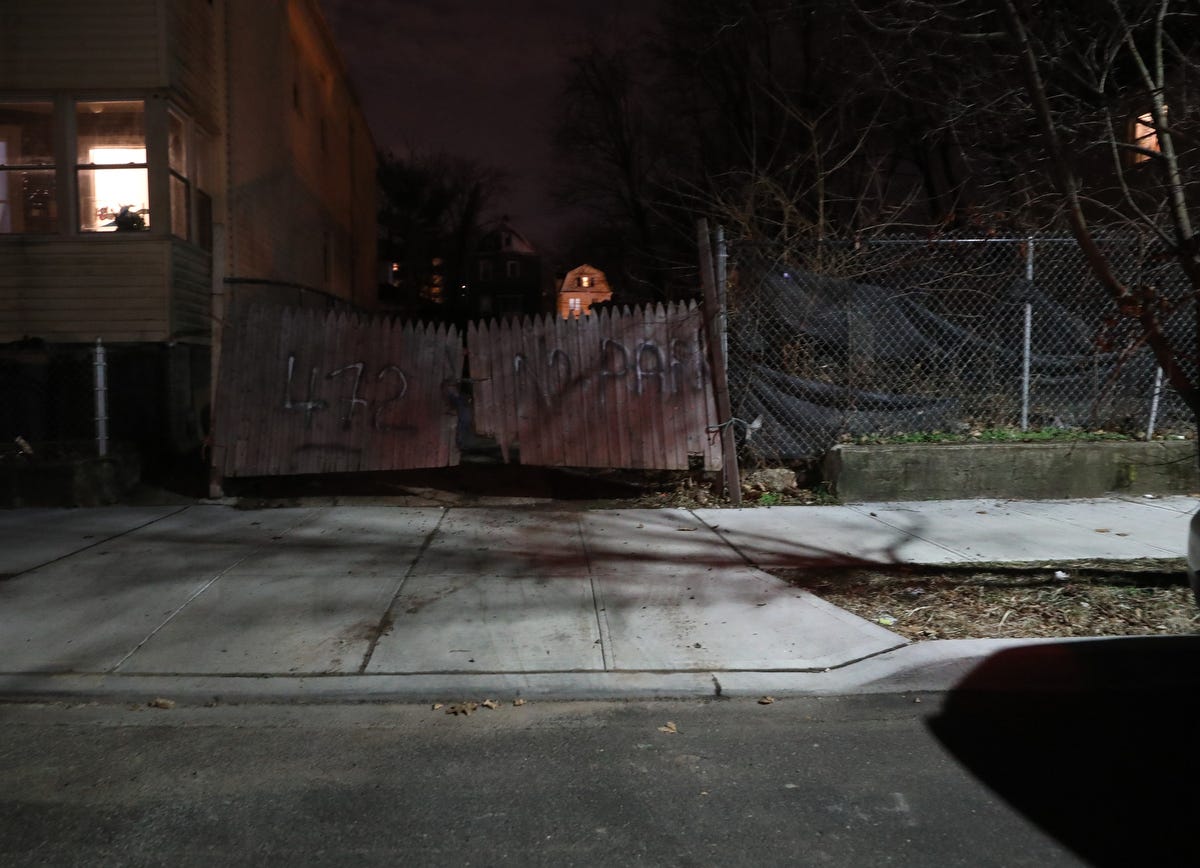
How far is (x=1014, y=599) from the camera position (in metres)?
5.63

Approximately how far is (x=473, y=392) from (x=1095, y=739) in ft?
19.2

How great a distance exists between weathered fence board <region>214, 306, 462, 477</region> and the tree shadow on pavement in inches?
209

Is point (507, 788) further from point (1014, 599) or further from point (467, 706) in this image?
point (1014, 599)

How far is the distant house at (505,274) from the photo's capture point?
6994 cm

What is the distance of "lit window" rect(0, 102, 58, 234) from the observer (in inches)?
444

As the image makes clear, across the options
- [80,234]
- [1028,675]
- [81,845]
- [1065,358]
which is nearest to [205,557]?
[81,845]

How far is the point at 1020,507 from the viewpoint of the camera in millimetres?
8117

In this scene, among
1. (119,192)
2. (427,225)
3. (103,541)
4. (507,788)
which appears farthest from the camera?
(427,225)

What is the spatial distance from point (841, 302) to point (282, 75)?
11610 mm

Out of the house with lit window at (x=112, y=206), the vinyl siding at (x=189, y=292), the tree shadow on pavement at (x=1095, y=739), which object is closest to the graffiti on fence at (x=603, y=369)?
the house with lit window at (x=112, y=206)

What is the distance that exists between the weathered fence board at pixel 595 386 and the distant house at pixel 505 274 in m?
61.3

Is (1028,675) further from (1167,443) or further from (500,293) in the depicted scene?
(500,293)

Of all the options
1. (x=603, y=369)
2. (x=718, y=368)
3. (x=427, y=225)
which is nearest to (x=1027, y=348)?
(x=718, y=368)

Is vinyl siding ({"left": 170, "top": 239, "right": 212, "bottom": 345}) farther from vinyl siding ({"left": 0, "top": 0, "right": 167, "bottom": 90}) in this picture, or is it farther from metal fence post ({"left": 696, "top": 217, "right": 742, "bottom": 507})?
metal fence post ({"left": 696, "top": 217, "right": 742, "bottom": 507})
